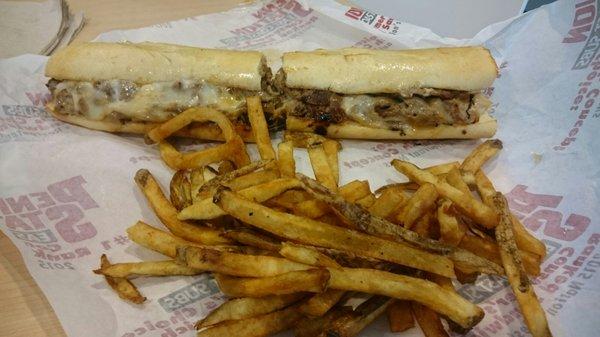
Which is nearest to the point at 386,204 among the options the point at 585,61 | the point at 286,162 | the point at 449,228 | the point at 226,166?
the point at 449,228

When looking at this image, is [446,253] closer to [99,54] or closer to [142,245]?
[142,245]

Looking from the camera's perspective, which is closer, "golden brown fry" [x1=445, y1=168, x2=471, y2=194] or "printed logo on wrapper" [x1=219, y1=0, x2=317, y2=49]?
"golden brown fry" [x1=445, y1=168, x2=471, y2=194]

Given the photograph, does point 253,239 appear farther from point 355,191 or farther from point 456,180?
point 456,180

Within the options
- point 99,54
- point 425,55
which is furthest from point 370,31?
point 99,54

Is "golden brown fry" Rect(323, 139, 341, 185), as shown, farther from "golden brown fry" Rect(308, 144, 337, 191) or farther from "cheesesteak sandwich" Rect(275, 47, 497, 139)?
"cheesesteak sandwich" Rect(275, 47, 497, 139)

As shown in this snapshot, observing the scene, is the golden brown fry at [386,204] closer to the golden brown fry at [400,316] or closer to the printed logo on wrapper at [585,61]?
the golden brown fry at [400,316]

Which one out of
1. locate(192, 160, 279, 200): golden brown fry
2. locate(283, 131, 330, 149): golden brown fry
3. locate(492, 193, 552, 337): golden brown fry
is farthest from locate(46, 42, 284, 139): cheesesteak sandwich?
locate(492, 193, 552, 337): golden brown fry

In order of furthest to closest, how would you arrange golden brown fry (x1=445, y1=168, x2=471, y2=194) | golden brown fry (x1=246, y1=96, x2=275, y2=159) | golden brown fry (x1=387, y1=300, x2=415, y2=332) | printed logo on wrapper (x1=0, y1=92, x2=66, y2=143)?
printed logo on wrapper (x1=0, y1=92, x2=66, y2=143) → golden brown fry (x1=246, y1=96, x2=275, y2=159) → golden brown fry (x1=445, y1=168, x2=471, y2=194) → golden brown fry (x1=387, y1=300, x2=415, y2=332)

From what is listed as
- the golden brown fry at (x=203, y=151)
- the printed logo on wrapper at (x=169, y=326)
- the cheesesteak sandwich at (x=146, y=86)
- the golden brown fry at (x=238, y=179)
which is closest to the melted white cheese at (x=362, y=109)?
the cheesesteak sandwich at (x=146, y=86)
